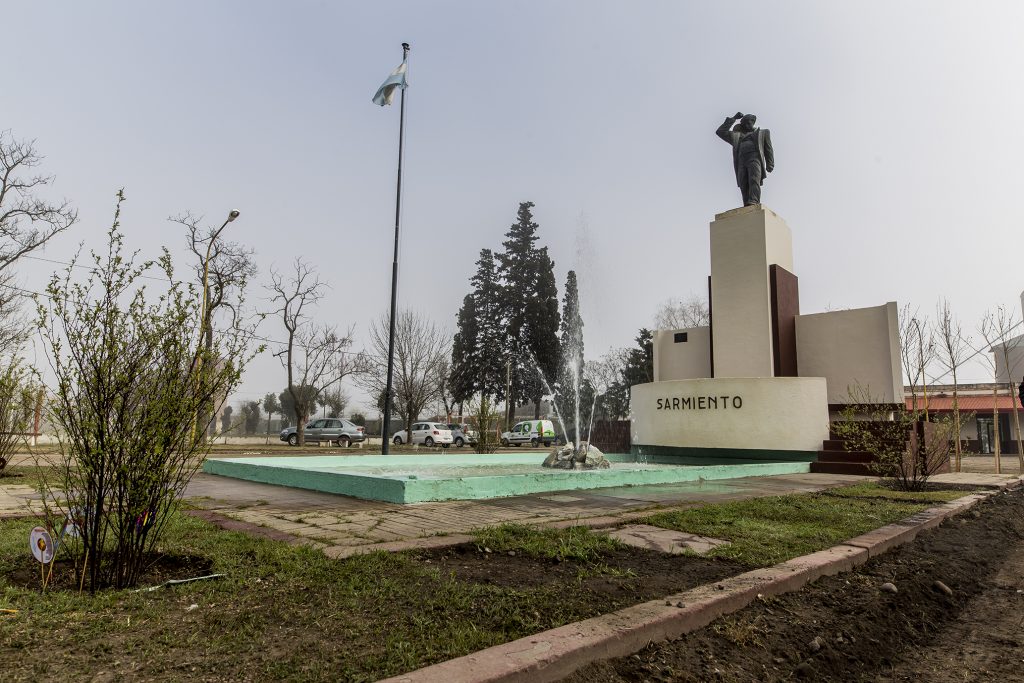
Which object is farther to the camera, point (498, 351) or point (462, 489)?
point (498, 351)

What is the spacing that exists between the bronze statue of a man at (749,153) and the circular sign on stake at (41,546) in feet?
63.3

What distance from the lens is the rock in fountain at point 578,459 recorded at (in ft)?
33.5

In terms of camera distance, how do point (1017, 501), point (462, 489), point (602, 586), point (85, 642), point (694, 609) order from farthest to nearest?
point (1017, 501), point (462, 489), point (602, 586), point (694, 609), point (85, 642)

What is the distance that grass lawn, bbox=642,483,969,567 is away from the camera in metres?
4.46

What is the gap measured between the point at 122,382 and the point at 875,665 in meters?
4.04

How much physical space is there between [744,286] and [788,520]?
43.9 ft

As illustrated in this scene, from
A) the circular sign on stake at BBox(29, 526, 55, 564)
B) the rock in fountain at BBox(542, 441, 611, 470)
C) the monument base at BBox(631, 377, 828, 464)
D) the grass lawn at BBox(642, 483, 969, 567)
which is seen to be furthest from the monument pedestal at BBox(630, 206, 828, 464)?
the circular sign on stake at BBox(29, 526, 55, 564)

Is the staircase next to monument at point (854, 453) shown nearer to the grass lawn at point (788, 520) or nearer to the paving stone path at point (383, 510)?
the grass lawn at point (788, 520)

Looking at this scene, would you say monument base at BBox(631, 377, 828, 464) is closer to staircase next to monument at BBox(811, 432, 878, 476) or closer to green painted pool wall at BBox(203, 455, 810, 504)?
staircase next to monument at BBox(811, 432, 878, 476)

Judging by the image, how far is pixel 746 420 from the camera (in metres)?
15.3

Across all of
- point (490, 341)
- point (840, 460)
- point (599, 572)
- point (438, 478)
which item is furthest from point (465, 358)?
point (599, 572)

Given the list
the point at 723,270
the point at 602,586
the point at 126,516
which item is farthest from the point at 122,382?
the point at 723,270

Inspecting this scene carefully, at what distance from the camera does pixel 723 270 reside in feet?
60.6

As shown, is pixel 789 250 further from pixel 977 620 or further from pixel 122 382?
pixel 122 382
